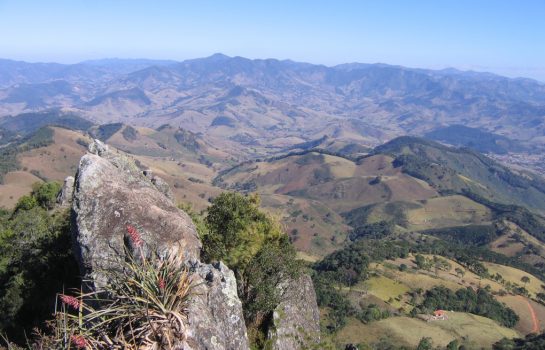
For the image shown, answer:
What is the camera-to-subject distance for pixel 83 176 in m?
24.8

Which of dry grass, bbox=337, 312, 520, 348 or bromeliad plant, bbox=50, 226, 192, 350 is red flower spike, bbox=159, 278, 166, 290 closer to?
bromeliad plant, bbox=50, 226, 192, 350

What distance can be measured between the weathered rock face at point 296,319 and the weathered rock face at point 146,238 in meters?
7.08

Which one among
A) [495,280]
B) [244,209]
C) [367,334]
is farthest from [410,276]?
[244,209]

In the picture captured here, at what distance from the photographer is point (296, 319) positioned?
28797mm

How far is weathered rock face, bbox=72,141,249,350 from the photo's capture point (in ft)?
58.5

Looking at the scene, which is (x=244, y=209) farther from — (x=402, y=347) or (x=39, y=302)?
(x=402, y=347)

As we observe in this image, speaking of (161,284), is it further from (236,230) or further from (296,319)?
(236,230)

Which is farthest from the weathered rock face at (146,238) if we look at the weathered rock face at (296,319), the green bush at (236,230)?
the weathered rock face at (296,319)

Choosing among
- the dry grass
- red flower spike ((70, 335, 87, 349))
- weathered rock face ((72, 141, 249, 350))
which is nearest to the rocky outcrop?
weathered rock face ((72, 141, 249, 350))

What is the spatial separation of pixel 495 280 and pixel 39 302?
174038 mm

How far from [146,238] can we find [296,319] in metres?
12.1

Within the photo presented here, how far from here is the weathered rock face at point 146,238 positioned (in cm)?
1784

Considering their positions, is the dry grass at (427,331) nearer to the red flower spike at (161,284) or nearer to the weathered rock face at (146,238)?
the weathered rock face at (146,238)

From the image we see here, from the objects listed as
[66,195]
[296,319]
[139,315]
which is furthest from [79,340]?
[66,195]
